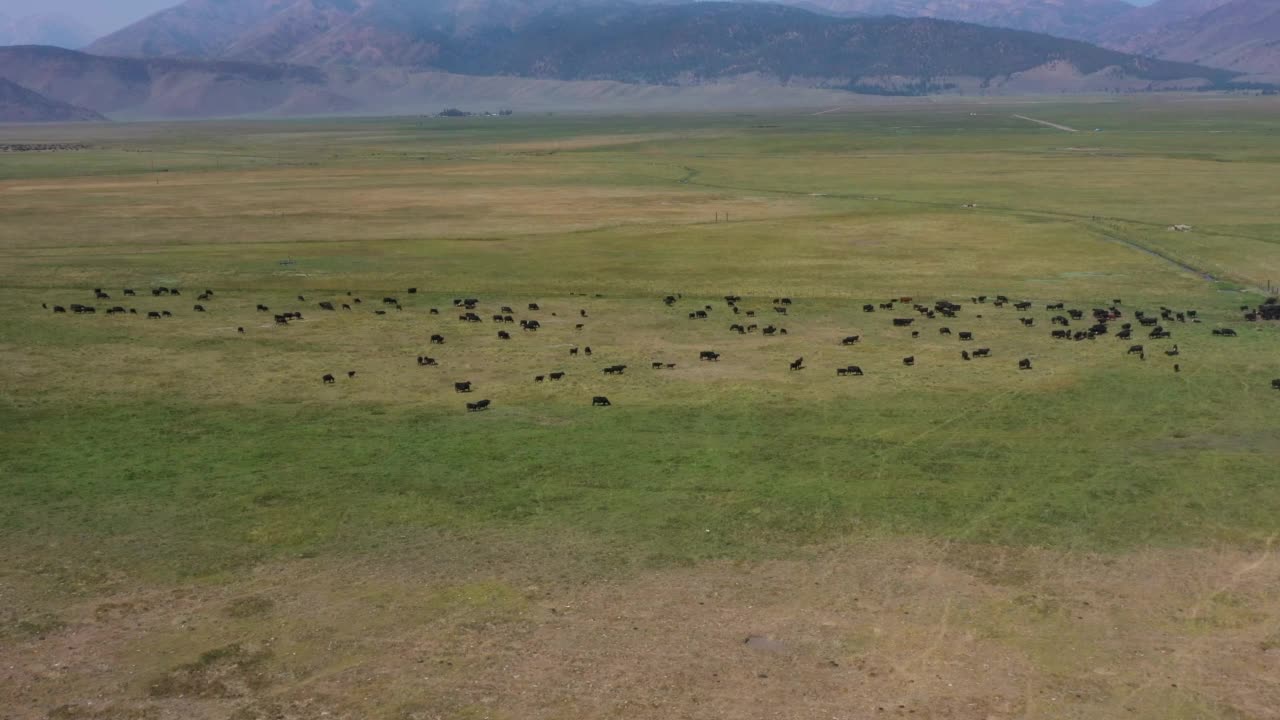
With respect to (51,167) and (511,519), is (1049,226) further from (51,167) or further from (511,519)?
(51,167)

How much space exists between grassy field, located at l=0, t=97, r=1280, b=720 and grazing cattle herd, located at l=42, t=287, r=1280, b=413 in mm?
530

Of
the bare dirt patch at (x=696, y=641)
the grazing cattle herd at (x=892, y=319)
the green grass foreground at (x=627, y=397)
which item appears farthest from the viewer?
the grazing cattle herd at (x=892, y=319)

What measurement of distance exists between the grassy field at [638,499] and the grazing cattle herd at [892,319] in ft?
1.74

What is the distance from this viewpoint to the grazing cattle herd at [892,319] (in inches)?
1471

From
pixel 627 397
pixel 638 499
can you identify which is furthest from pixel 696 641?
pixel 627 397

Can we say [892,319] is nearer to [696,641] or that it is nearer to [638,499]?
[638,499]

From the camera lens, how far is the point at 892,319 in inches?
1801

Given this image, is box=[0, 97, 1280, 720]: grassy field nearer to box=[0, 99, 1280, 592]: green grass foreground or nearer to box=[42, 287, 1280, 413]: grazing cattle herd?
box=[0, 99, 1280, 592]: green grass foreground

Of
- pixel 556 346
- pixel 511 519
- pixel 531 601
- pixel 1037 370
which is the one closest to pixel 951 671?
pixel 531 601

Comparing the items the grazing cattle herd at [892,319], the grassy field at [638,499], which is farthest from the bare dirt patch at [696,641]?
the grazing cattle herd at [892,319]

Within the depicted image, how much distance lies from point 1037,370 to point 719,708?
895 inches

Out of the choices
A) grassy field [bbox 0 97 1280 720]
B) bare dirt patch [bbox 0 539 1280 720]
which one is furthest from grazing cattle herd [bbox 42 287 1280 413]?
bare dirt patch [bbox 0 539 1280 720]

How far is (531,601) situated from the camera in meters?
21.1

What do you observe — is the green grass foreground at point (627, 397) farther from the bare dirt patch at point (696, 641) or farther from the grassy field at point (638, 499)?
the bare dirt patch at point (696, 641)
